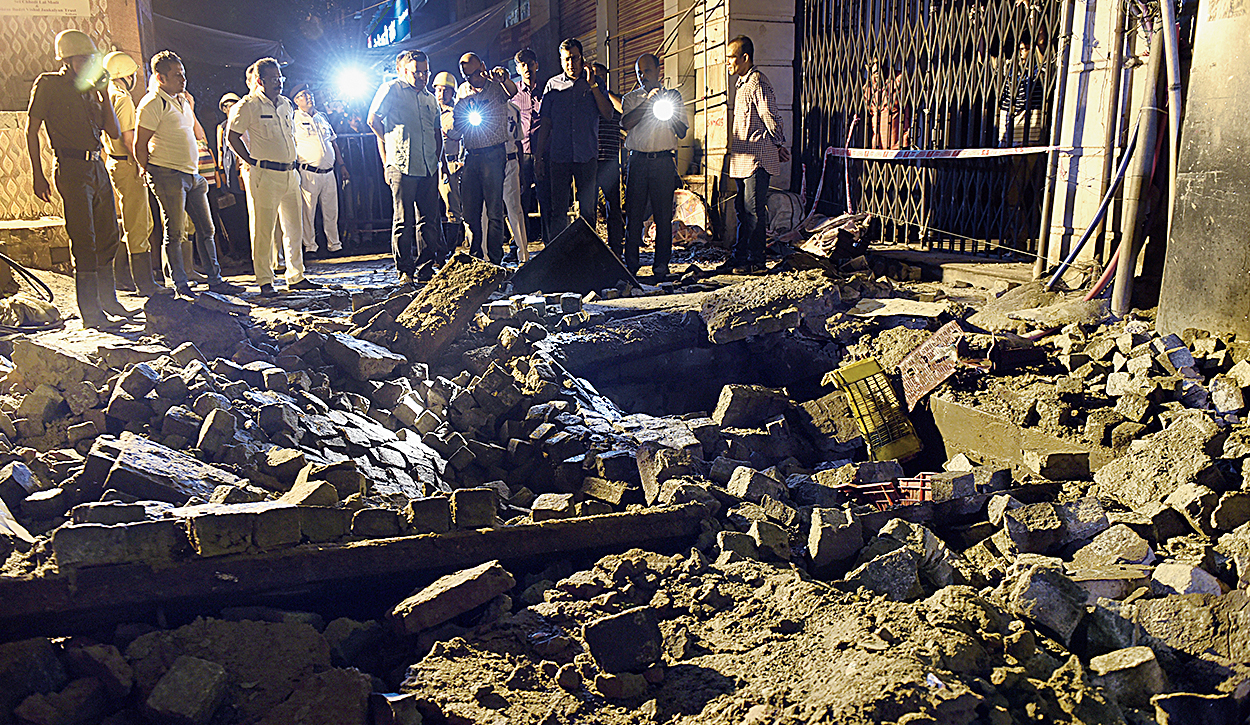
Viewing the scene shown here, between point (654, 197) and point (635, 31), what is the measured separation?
5945mm

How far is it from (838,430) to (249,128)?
17.6 ft

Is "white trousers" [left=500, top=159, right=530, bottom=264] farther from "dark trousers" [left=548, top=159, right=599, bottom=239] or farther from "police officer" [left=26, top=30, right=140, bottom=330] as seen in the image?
"police officer" [left=26, top=30, right=140, bottom=330]

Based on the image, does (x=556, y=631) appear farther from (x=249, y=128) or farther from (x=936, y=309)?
(x=249, y=128)

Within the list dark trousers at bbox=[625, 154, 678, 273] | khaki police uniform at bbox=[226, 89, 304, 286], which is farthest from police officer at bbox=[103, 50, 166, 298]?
dark trousers at bbox=[625, 154, 678, 273]

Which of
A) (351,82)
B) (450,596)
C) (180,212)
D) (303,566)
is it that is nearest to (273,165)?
(180,212)

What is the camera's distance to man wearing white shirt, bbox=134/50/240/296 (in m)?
6.91

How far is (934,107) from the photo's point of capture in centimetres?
869

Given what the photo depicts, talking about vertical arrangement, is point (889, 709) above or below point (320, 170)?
below

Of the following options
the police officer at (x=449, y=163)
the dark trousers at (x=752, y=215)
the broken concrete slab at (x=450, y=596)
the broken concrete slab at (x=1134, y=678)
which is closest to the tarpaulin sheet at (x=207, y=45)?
the police officer at (x=449, y=163)

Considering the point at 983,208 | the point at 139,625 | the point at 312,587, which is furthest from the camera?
the point at 983,208

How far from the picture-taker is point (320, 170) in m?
10.1

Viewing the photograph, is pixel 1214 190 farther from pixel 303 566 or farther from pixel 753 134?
pixel 303 566

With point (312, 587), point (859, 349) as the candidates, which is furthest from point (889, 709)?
point (859, 349)

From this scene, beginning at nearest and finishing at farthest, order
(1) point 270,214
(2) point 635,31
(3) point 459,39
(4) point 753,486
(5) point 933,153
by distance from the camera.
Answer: (4) point 753,486
(1) point 270,214
(5) point 933,153
(2) point 635,31
(3) point 459,39
